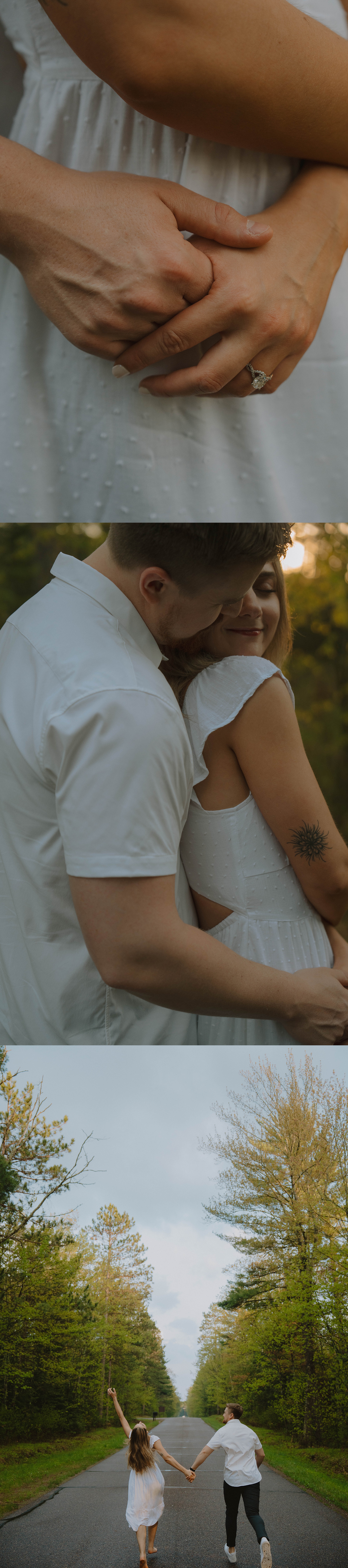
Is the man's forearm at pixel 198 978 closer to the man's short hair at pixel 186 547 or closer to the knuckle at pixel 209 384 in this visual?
the man's short hair at pixel 186 547

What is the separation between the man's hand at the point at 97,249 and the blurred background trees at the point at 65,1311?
1222 millimetres

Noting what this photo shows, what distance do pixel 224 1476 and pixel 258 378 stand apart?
162 centimetres

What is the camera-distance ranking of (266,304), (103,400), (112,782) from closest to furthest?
(112,782)
(266,304)
(103,400)

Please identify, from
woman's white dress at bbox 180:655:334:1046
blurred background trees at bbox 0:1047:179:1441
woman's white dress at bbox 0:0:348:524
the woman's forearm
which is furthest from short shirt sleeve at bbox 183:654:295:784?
the woman's forearm

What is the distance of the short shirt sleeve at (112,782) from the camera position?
51.4 inches

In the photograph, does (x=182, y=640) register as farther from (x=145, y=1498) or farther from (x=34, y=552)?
(x=145, y=1498)

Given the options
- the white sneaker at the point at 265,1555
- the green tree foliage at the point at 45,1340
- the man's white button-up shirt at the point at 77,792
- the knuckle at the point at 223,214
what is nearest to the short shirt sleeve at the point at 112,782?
the man's white button-up shirt at the point at 77,792

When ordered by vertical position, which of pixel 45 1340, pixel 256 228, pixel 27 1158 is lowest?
pixel 45 1340

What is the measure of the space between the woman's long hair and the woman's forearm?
75.8 inches

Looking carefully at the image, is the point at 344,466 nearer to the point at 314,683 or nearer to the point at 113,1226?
the point at 314,683

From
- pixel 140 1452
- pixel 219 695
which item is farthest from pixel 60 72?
pixel 140 1452

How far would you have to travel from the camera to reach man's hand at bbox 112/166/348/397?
1501 millimetres

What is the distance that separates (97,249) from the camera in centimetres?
144

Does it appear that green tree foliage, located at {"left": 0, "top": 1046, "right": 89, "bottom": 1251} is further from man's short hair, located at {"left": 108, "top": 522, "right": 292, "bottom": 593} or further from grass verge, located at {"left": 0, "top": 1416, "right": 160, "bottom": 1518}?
man's short hair, located at {"left": 108, "top": 522, "right": 292, "bottom": 593}
